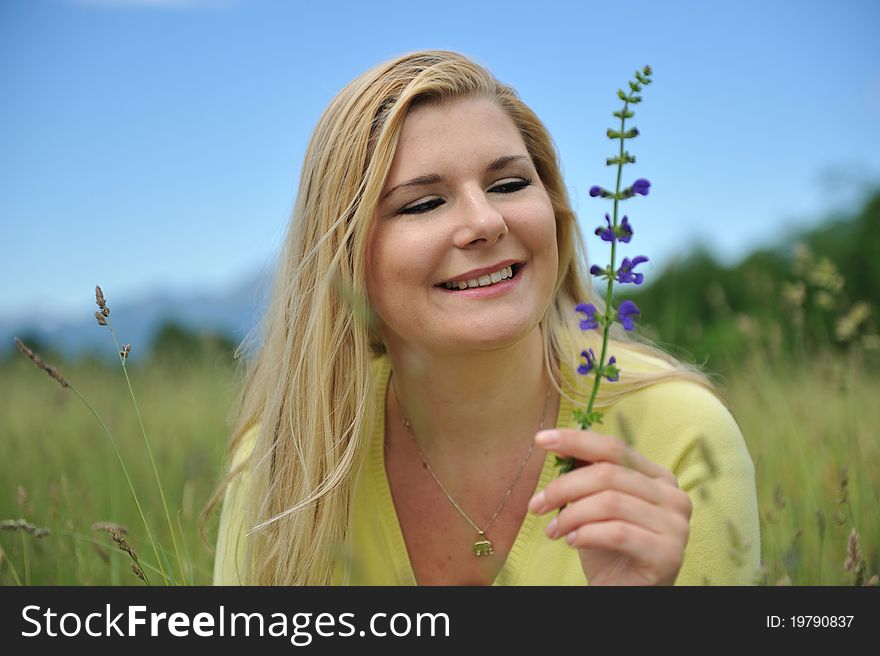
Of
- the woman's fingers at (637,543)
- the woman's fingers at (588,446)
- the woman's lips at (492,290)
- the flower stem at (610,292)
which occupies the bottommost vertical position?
the woman's fingers at (637,543)

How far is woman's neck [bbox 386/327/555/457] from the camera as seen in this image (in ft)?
8.28

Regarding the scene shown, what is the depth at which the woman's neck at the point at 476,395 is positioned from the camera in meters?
2.52

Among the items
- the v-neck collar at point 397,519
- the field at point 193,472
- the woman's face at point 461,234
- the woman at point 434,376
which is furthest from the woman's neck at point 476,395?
the field at point 193,472

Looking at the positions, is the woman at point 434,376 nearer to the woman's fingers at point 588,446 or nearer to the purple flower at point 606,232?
the woman's fingers at point 588,446

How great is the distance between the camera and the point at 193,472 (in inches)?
A: 117

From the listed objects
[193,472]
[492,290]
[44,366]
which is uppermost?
[492,290]

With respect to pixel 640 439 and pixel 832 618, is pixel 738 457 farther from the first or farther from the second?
pixel 832 618

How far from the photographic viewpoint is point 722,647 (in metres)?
1.58

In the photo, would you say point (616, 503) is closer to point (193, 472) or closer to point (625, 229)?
point (625, 229)

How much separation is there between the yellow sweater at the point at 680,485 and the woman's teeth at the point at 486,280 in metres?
0.56

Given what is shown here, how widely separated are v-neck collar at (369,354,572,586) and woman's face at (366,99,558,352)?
534 mm

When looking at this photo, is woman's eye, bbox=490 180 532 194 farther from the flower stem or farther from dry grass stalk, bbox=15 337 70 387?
dry grass stalk, bbox=15 337 70 387

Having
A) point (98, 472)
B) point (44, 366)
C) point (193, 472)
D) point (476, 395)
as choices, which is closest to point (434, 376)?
point (476, 395)

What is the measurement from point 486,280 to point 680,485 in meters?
0.79
